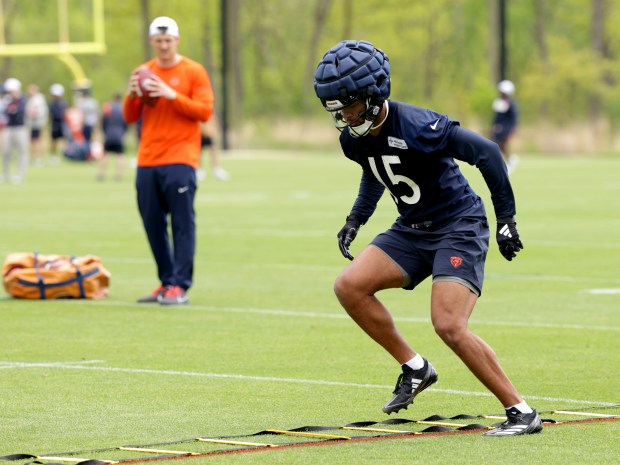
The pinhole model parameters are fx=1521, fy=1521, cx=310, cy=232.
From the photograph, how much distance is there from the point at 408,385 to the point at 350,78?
67.4 inches

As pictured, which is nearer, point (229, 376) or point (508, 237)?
point (508, 237)

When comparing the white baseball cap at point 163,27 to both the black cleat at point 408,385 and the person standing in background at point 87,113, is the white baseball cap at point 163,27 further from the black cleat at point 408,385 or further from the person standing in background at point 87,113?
the person standing in background at point 87,113

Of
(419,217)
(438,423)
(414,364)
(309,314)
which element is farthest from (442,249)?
(309,314)

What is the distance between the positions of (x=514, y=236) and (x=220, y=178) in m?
28.2

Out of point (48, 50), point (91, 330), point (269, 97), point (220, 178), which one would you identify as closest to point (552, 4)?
point (269, 97)

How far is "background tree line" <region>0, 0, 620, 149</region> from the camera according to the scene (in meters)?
70.2

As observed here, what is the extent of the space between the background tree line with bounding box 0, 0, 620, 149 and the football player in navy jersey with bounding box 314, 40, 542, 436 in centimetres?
5831

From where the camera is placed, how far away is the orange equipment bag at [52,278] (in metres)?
13.6

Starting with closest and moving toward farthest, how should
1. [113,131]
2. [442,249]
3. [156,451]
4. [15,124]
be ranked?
1. [156,451]
2. [442,249]
3. [15,124]
4. [113,131]

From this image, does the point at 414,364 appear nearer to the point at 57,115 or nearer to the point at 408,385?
the point at 408,385

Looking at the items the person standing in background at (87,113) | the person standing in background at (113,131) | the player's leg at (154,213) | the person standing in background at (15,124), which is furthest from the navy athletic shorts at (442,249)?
the person standing in background at (87,113)

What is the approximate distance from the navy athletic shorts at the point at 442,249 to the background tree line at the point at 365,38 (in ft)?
191

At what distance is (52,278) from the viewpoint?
1362 centimetres

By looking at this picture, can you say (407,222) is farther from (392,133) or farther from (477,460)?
(477,460)
